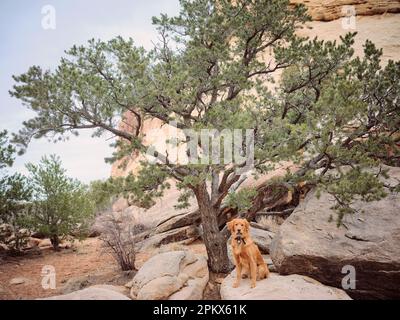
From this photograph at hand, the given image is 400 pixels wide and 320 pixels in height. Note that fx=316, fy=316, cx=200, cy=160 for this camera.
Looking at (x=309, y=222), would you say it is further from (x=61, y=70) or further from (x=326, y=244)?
(x=61, y=70)

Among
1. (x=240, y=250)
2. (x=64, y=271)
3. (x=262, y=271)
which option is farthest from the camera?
(x=64, y=271)

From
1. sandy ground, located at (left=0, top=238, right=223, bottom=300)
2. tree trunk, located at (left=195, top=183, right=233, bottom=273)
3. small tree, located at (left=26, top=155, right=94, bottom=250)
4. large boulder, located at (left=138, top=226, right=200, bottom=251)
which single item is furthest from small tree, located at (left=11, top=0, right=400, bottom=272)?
small tree, located at (left=26, top=155, right=94, bottom=250)

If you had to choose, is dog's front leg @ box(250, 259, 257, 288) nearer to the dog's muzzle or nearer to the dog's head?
the dog's muzzle

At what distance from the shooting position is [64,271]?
1076cm

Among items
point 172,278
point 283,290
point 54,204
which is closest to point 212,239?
point 172,278

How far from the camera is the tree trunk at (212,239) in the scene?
8.52 metres

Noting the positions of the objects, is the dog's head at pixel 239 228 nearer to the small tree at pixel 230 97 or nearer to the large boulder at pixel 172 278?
the small tree at pixel 230 97

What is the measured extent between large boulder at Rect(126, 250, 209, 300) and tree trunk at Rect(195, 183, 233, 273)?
34cm

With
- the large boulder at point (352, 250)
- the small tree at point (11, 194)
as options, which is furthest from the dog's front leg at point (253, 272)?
the small tree at point (11, 194)

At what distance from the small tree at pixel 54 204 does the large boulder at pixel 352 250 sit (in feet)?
30.3

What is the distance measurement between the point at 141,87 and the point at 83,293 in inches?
171

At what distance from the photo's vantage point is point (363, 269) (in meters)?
6.62

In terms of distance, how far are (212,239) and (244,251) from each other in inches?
94.5

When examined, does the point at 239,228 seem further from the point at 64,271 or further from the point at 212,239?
the point at 64,271
